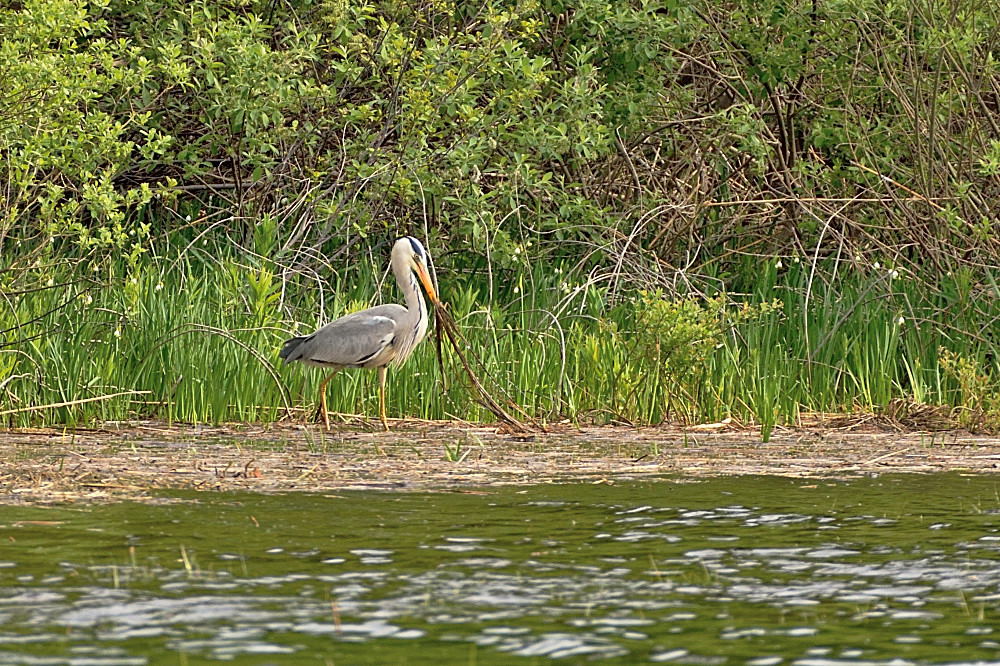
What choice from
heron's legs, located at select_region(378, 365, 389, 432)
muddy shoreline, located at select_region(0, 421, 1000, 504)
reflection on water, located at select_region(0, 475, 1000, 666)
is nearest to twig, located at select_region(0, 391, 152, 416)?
muddy shoreline, located at select_region(0, 421, 1000, 504)

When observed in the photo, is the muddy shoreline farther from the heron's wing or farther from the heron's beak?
the heron's beak

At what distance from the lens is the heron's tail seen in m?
11.4

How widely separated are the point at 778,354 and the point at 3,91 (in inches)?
215

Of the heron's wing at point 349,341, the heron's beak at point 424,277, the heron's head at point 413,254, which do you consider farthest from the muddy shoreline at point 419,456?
the heron's head at point 413,254

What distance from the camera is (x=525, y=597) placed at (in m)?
5.62

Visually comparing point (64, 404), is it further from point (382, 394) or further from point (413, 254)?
point (413, 254)

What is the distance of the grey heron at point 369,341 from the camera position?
11242 millimetres

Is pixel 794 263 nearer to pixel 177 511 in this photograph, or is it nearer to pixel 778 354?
pixel 778 354

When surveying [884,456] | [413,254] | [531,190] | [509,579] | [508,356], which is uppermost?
[531,190]

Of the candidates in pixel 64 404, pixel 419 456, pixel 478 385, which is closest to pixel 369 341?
pixel 478 385

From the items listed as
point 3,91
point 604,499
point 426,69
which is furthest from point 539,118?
point 604,499

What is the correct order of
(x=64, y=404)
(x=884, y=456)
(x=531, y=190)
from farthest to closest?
1. (x=531, y=190)
2. (x=64, y=404)
3. (x=884, y=456)

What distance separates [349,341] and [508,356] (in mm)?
1801

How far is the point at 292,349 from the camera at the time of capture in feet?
37.7
